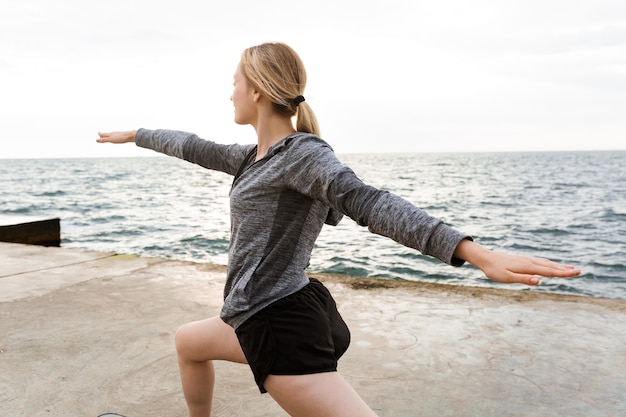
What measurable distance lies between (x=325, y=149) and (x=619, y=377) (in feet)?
8.00

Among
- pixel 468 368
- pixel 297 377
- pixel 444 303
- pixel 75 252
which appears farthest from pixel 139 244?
pixel 297 377

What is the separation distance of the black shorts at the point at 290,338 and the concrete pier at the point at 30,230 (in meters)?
7.47

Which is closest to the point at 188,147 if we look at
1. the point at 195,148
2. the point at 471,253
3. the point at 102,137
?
the point at 195,148

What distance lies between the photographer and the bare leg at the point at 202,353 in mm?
1979

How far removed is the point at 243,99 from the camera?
75.7 inches

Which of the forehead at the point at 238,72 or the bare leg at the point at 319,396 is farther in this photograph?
the forehead at the point at 238,72

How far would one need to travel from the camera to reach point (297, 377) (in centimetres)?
172

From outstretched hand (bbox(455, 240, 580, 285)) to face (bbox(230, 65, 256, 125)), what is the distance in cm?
87

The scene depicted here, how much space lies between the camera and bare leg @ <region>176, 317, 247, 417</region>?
198 centimetres

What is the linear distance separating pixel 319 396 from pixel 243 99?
0.98 meters

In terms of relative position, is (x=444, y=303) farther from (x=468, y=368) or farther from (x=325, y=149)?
(x=325, y=149)

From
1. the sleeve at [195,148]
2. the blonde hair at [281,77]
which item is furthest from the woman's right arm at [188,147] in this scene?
the blonde hair at [281,77]

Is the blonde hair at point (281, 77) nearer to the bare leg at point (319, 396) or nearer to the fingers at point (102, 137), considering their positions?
the bare leg at point (319, 396)

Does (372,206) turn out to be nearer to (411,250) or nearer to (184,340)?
(184,340)
